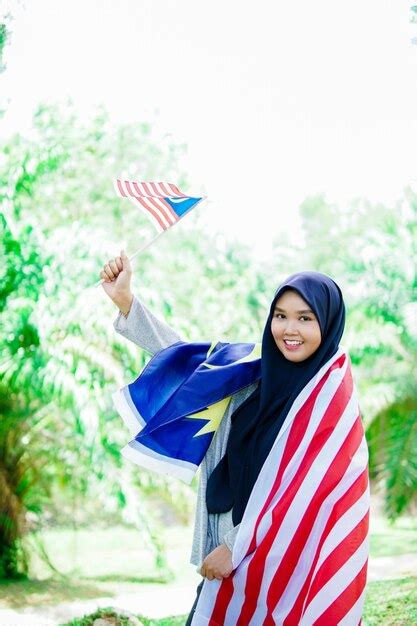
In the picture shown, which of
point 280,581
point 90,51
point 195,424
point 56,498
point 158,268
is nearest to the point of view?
point 280,581

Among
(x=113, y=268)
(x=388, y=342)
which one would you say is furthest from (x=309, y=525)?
(x=388, y=342)

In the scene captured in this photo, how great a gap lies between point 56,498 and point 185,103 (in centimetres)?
974

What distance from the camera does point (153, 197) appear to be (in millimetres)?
3068

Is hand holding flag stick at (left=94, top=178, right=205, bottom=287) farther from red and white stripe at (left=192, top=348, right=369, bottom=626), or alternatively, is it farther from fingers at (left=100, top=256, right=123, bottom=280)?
red and white stripe at (left=192, top=348, right=369, bottom=626)

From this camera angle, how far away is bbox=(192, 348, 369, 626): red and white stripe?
242 cm

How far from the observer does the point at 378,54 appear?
2039cm

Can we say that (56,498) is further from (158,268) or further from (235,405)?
(235,405)

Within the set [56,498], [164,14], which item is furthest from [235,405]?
[164,14]

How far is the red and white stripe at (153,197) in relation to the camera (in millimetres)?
2994

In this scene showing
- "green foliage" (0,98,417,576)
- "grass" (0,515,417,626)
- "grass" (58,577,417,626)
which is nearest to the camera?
"grass" (58,577,417,626)

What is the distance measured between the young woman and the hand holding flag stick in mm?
633

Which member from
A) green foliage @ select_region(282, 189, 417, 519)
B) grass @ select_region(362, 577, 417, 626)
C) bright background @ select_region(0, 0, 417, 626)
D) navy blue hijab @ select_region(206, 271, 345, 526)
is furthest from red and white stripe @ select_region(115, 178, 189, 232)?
green foliage @ select_region(282, 189, 417, 519)

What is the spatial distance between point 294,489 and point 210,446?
1.32ft

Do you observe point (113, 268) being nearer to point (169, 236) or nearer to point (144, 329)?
point (144, 329)
